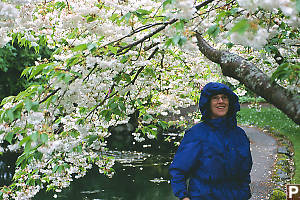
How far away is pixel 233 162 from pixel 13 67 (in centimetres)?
1285

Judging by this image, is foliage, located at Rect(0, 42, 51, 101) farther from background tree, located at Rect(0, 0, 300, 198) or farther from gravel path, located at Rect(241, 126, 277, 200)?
background tree, located at Rect(0, 0, 300, 198)

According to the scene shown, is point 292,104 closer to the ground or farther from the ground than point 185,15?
closer to the ground

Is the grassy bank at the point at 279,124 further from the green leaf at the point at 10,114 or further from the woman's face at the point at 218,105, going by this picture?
the green leaf at the point at 10,114

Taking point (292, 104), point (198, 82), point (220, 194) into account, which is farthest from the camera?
point (198, 82)

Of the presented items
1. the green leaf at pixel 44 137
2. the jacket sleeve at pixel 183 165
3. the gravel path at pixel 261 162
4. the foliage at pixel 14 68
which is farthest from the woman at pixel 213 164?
the foliage at pixel 14 68

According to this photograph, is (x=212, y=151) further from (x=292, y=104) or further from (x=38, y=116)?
(x=38, y=116)

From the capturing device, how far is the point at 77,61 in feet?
7.12

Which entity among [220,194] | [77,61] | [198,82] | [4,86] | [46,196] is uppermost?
[4,86]

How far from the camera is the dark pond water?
7.73m

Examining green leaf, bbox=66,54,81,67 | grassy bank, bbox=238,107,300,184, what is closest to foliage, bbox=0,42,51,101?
grassy bank, bbox=238,107,300,184

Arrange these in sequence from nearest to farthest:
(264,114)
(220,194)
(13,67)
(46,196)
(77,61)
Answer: (220,194) < (77,61) < (46,196) < (13,67) < (264,114)

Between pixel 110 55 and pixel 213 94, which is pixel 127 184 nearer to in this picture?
pixel 110 55

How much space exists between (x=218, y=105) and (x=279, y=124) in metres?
14.0

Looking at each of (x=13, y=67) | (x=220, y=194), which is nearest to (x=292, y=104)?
(x=220, y=194)
